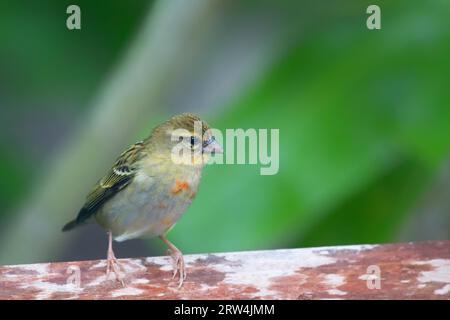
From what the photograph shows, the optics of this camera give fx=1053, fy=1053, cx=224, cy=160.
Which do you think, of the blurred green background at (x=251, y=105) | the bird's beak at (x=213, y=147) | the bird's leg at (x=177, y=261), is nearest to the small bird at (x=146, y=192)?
the bird's leg at (x=177, y=261)

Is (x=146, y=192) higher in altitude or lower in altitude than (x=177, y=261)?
higher

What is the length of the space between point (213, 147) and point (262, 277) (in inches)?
16.6

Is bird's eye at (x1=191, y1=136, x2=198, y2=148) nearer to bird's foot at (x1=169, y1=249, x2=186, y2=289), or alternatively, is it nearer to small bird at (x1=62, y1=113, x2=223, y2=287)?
small bird at (x1=62, y1=113, x2=223, y2=287)

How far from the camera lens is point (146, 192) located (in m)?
3.17

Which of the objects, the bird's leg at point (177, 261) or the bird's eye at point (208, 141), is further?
the bird's leg at point (177, 261)

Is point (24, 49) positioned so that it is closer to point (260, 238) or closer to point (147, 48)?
point (147, 48)

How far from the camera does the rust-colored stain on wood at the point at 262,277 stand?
9.68ft

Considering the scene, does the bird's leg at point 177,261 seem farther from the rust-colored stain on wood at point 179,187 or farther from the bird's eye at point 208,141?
the bird's eye at point 208,141

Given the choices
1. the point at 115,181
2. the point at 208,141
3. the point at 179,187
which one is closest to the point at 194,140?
the point at 208,141

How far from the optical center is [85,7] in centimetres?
435

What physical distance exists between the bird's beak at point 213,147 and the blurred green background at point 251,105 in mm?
561

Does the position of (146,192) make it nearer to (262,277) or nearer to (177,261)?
(177,261)

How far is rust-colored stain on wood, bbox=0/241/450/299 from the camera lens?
116 inches

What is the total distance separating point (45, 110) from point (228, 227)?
1470mm
